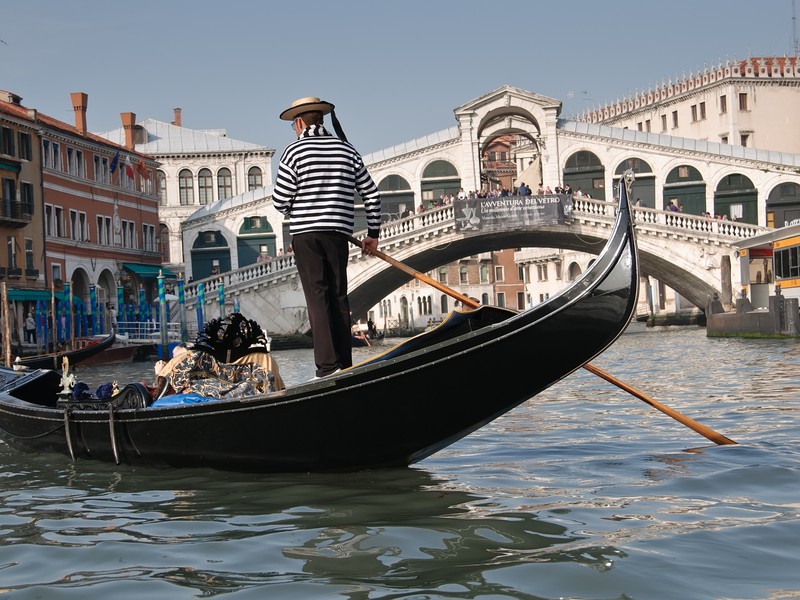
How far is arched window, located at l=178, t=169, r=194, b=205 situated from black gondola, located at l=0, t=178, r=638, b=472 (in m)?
25.9

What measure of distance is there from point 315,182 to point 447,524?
1316 millimetres

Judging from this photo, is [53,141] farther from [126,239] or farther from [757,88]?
[757,88]

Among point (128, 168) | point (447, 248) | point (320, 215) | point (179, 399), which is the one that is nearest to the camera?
point (320, 215)

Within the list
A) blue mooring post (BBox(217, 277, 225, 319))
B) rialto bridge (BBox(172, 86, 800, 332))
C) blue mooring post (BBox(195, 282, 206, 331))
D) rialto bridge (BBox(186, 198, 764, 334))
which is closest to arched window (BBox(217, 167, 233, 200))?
rialto bridge (BBox(172, 86, 800, 332))

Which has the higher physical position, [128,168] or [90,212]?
[128,168]

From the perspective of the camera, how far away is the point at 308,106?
376cm

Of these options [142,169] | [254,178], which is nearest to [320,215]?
[142,169]

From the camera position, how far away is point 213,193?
29422mm

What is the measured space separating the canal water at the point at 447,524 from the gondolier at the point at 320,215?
0.47 m

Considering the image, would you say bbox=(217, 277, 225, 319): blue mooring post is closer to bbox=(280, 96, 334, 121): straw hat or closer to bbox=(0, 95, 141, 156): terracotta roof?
bbox=(0, 95, 141, 156): terracotta roof

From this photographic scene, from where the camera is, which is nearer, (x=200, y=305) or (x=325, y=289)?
(x=325, y=289)

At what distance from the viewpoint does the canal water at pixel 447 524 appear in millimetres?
2406

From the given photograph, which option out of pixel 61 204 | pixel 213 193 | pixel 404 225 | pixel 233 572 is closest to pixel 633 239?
pixel 233 572

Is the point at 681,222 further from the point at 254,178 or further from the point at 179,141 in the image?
the point at 179,141
